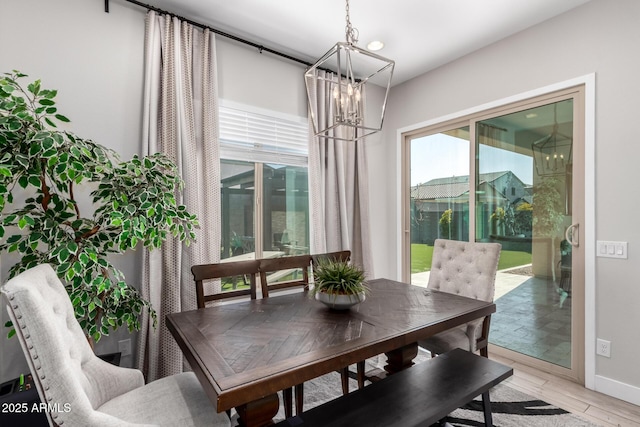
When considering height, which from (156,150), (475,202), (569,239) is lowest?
(569,239)

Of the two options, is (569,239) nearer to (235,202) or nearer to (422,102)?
(422,102)

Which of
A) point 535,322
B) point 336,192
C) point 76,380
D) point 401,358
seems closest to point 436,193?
point 336,192

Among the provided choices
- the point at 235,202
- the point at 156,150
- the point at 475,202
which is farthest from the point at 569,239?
the point at 156,150

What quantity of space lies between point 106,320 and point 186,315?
0.44 meters

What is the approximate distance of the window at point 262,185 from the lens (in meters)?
2.90

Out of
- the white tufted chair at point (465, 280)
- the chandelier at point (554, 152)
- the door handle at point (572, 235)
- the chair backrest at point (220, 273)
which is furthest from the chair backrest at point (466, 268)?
the chair backrest at point (220, 273)

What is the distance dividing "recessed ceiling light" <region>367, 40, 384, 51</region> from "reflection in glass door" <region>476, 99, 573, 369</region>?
1.25 meters

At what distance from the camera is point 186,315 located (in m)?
1.77

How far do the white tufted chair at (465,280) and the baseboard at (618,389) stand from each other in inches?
36.8

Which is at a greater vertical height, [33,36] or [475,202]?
[33,36]

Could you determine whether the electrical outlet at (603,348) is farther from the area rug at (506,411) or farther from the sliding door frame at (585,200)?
the area rug at (506,411)

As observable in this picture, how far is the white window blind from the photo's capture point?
2.87m

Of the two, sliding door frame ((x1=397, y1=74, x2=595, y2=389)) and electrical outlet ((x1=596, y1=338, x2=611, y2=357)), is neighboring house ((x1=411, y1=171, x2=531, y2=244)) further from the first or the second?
electrical outlet ((x1=596, y1=338, x2=611, y2=357))

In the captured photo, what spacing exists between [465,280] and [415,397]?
121 centimetres
